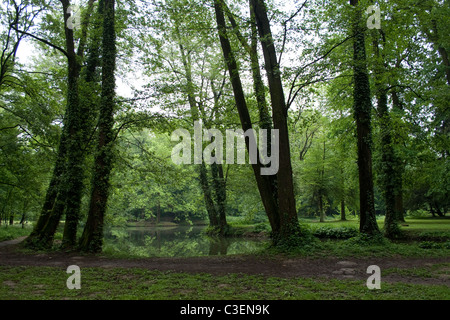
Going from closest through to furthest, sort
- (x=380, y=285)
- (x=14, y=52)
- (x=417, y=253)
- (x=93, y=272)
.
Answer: (x=380, y=285), (x=93, y=272), (x=417, y=253), (x=14, y=52)

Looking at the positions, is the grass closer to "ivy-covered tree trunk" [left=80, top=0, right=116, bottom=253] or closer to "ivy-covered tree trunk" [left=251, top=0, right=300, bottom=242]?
"ivy-covered tree trunk" [left=80, top=0, right=116, bottom=253]

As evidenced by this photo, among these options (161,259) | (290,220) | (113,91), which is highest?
(113,91)

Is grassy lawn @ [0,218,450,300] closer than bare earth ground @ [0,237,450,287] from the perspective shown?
Yes

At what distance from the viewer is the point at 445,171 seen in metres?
13.7

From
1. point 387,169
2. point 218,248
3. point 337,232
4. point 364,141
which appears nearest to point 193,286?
point 364,141

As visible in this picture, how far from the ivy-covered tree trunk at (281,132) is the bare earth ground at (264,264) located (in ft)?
4.65

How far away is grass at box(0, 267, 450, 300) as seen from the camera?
4.55m

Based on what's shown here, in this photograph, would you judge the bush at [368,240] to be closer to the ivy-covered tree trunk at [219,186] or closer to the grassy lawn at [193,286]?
the grassy lawn at [193,286]

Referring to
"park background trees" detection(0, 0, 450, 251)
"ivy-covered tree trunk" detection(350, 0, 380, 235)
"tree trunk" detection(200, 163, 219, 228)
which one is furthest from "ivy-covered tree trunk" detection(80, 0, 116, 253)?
"tree trunk" detection(200, 163, 219, 228)


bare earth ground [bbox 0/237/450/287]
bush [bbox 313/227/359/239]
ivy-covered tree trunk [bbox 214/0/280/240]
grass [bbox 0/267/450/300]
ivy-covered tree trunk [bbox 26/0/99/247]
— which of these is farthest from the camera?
bush [bbox 313/227/359/239]

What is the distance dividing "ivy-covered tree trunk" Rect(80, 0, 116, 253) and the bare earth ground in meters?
0.90

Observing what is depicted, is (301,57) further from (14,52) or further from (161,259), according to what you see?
(14,52)
